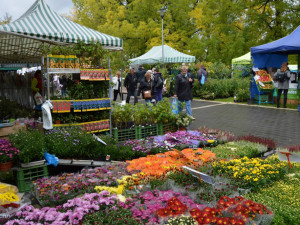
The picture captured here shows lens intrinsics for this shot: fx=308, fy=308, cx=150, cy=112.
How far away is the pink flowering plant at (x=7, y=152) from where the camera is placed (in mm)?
5295

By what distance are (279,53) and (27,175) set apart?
15235 millimetres

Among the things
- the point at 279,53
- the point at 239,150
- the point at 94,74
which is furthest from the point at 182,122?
the point at 279,53

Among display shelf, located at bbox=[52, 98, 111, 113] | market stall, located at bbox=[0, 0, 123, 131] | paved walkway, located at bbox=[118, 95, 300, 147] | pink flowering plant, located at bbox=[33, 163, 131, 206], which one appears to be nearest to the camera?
pink flowering plant, located at bbox=[33, 163, 131, 206]

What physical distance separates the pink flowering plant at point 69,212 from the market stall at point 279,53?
12907mm

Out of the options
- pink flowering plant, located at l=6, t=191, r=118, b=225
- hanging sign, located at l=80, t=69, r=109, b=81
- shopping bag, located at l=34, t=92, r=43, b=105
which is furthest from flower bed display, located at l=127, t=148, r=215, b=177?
shopping bag, located at l=34, t=92, r=43, b=105

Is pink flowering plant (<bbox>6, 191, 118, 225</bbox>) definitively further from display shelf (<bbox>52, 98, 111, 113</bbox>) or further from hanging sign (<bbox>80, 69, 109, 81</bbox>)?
hanging sign (<bbox>80, 69, 109, 81</bbox>)

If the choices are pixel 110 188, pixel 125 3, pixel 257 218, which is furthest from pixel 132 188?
pixel 125 3

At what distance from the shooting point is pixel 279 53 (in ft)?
→ 55.4

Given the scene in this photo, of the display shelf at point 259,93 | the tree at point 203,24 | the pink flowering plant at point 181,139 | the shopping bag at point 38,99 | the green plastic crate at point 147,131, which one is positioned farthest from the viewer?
the tree at point 203,24

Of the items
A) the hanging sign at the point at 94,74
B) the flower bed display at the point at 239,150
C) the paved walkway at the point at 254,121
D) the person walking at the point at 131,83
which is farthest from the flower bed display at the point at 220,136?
the person walking at the point at 131,83

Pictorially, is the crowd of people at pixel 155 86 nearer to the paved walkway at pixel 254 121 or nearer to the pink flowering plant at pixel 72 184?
the paved walkway at pixel 254 121

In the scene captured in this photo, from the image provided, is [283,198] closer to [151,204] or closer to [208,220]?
[208,220]

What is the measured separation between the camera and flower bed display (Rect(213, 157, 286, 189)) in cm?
484

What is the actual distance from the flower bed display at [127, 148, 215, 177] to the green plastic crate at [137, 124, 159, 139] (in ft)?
6.70
